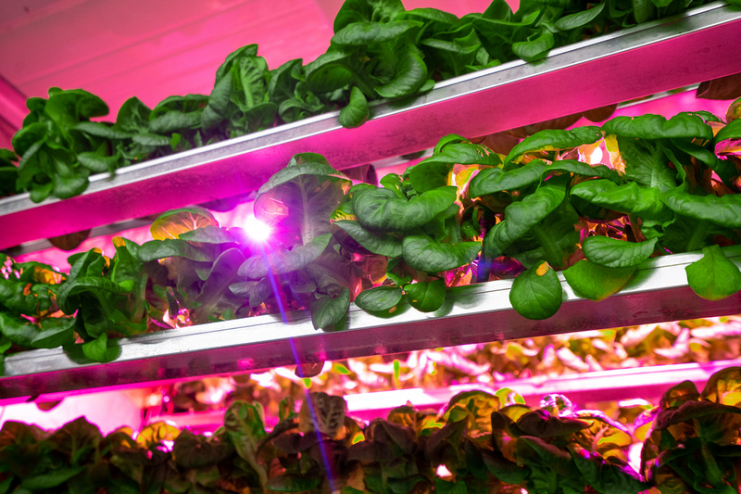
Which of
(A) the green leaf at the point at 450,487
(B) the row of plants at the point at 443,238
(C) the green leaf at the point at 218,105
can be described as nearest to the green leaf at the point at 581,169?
(B) the row of plants at the point at 443,238

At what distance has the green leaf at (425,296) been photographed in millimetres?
659

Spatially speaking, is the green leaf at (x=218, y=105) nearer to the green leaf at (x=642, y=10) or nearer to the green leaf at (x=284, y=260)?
the green leaf at (x=284, y=260)

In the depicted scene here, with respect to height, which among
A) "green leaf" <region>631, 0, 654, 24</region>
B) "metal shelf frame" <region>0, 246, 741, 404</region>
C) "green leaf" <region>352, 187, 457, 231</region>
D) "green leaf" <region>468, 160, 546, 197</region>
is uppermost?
"green leaf" <region>631, 0, 654, 24</region>

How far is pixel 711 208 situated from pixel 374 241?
420 millimetres

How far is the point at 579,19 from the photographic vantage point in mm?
787

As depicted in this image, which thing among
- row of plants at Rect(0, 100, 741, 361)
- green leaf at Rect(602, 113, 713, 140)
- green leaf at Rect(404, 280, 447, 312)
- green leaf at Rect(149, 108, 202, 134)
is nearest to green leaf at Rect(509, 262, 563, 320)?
row of plants at Rect(0, 100, 741, 361)

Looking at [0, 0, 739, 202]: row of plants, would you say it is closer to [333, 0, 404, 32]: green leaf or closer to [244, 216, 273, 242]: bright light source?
[333, 0, 404, 32]: green leaf

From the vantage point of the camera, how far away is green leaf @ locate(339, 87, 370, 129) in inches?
35.3

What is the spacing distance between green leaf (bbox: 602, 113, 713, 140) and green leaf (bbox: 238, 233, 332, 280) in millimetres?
459

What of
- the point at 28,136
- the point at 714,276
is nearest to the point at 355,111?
the point at 714,276

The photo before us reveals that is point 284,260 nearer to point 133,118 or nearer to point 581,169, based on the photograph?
point 581,169

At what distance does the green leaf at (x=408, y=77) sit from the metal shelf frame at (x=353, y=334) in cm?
42

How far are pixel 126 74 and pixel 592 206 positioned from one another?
6.14 feet

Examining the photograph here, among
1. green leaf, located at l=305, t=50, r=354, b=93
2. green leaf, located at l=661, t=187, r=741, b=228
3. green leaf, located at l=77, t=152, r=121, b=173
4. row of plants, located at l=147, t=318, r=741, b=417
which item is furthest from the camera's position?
green leaf, located at l=77, t=152, r=121, b=173
